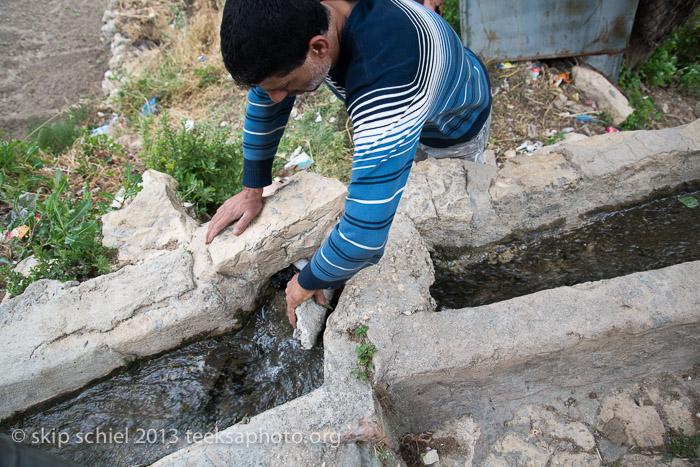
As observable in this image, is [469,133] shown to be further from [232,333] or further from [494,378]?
[232,333]

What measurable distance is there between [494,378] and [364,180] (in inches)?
42.8

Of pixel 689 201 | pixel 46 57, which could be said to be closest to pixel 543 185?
pixel 689 201

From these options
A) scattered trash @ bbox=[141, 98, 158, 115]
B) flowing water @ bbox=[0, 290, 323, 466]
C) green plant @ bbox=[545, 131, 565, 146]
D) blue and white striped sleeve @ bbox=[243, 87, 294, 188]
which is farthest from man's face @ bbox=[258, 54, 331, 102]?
scattered trash @ bbox=[141, 98, 158, 115]

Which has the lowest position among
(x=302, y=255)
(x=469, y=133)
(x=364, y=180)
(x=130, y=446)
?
(x=130, y=446)

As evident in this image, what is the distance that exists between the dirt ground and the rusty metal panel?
4.17 metres

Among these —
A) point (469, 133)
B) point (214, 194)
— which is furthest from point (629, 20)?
point (214, 194)

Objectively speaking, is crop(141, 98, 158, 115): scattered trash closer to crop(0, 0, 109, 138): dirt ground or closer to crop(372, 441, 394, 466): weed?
crop(0, 0, 109, 138): dirt ground

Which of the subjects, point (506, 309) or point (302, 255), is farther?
point (302, 255)

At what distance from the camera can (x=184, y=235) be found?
2242 mm

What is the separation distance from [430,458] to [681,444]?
104 cm

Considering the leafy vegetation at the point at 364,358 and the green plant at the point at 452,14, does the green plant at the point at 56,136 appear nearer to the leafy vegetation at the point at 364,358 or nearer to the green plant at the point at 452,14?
the leafy vegetation at the point at 364,358

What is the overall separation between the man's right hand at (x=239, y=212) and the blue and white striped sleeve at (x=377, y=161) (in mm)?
797

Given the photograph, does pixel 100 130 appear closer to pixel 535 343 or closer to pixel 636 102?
pixel 535 343

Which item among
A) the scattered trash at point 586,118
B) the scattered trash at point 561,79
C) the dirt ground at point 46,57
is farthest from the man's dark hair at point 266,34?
the dirt ground at point 46,57
